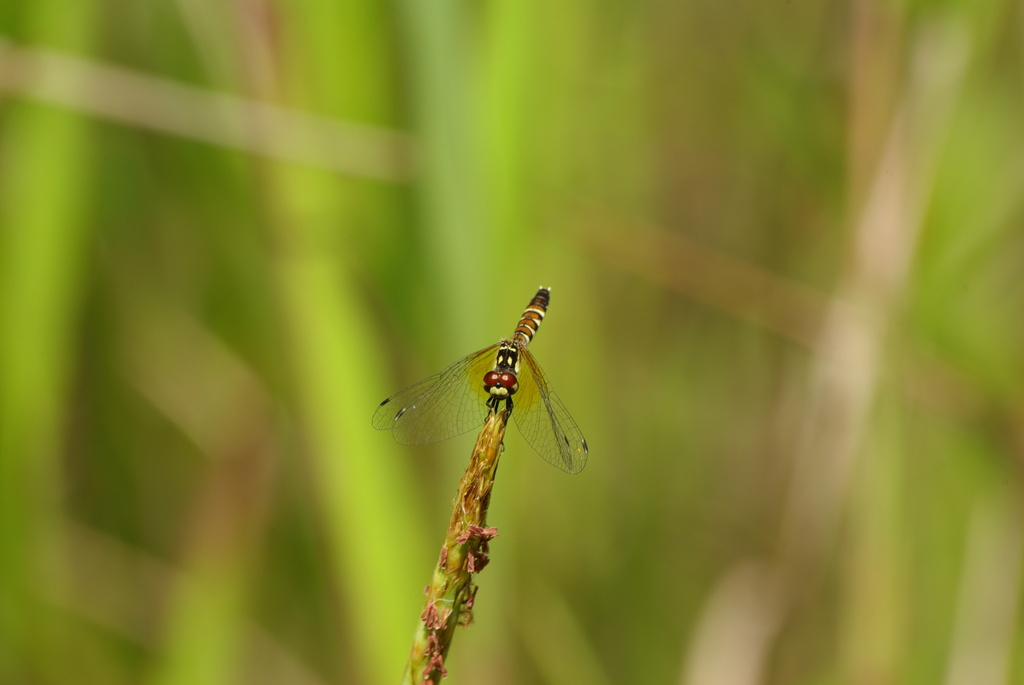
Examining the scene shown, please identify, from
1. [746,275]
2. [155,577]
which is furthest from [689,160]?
[155,577]

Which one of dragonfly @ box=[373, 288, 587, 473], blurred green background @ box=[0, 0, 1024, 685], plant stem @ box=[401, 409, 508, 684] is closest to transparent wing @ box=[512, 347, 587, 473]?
dragonfly @ box=[373, 288, 587, 473]

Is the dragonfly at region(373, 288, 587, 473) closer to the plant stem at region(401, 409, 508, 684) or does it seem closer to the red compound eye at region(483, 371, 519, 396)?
the red compound eye at region(483, 371, 519, 396)

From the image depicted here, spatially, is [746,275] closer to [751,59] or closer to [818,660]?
[751,59]

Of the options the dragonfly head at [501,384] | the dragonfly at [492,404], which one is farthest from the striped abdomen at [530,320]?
the dragonfly head at [501,384]

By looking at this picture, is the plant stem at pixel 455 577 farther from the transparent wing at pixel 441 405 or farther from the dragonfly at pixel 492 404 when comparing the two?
the transparent wing at pixel 441 405

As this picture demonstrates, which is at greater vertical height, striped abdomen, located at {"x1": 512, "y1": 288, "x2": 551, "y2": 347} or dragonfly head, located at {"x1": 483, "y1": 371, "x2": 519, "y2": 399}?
striped abdomen, located at {"x1": 512, "y1": 288, "x2": 551, "y2": 347}

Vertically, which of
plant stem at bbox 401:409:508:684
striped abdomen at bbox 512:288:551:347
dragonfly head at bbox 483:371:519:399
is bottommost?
plant stem at bbox 401:409:508:684
